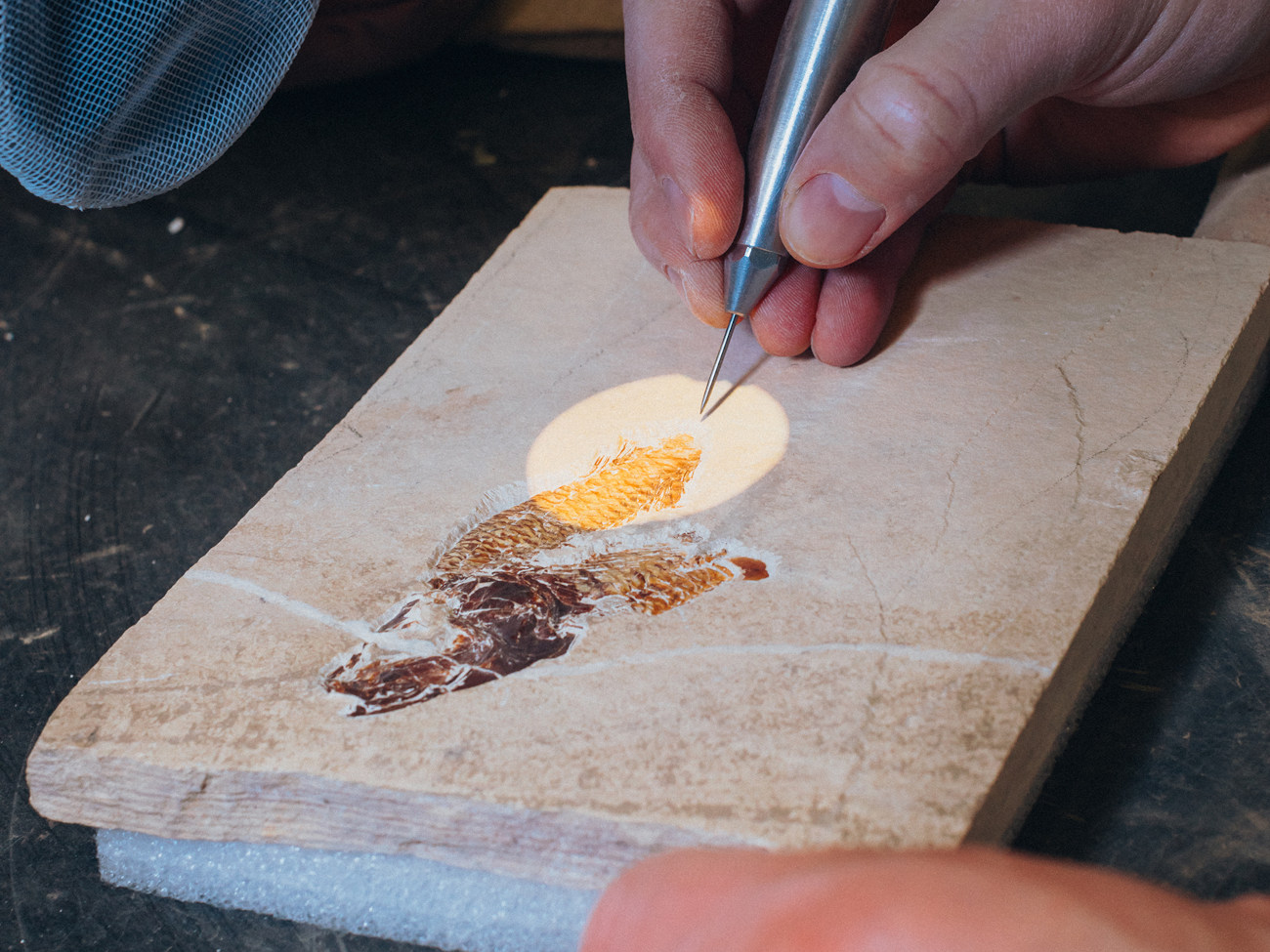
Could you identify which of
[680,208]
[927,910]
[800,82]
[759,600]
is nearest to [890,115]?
[800,82]

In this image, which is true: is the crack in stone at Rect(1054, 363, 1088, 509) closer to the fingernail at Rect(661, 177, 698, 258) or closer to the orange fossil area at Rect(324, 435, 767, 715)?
the orange fossil area at Rect(324, 435, 767, 715)

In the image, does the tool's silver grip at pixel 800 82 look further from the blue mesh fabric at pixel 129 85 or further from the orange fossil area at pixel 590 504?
the blue mesh fabric at pixel 129 85

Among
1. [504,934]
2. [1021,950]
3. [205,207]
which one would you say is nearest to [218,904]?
[504,934]

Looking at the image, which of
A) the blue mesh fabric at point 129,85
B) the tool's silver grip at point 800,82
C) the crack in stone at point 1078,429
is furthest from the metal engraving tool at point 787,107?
the blue mesh fabric at point 129,85

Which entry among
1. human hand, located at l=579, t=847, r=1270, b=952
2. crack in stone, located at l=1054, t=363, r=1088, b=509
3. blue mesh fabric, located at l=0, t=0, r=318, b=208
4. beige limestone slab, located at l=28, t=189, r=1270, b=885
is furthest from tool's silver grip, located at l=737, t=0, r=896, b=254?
human hand, located at l=579, t=847, r=1270, b=952

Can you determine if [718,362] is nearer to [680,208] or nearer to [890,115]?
[680,208]
